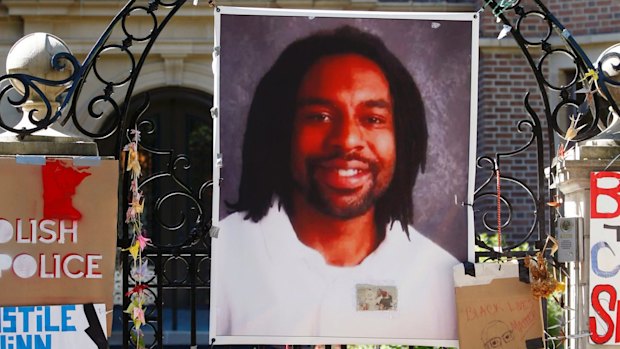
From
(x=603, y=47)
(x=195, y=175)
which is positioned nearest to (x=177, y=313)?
(x=195, y=175)

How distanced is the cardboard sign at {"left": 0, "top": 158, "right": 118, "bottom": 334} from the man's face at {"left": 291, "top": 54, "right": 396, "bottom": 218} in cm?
100

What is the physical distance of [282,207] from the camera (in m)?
5.84

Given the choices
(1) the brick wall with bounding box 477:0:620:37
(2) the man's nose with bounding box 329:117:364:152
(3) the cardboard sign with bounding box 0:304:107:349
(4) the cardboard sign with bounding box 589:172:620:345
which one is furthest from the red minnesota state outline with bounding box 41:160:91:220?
(1) the brick wall with bounding box 477:0:620:37

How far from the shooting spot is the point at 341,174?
5.86 m

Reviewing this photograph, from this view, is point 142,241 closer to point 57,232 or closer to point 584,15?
point 57,232

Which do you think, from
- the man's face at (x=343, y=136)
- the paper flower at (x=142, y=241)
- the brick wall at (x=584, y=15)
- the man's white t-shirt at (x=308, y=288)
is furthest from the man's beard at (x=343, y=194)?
the brick wall at (x=584, y=15)

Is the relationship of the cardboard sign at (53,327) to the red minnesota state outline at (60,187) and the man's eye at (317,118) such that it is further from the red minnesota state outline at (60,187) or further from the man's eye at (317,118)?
the man's eye at (317,118)

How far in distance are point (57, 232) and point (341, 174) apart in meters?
1.45

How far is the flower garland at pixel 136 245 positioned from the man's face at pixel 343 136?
0.80 meters

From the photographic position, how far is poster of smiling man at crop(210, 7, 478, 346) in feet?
19.0

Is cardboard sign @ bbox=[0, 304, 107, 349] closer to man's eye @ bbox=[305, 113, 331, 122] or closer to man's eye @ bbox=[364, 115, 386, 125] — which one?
man's eye @ bbox=[305, 113, 331, 122]

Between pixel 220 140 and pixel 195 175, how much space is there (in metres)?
7.28

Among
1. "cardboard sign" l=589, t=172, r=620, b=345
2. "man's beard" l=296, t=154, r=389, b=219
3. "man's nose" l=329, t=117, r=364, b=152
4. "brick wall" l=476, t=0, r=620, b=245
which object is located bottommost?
"cardboard sign" l=589, t=172, r=620, b=345

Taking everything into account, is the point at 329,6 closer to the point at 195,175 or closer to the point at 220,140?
the point at 195,175
